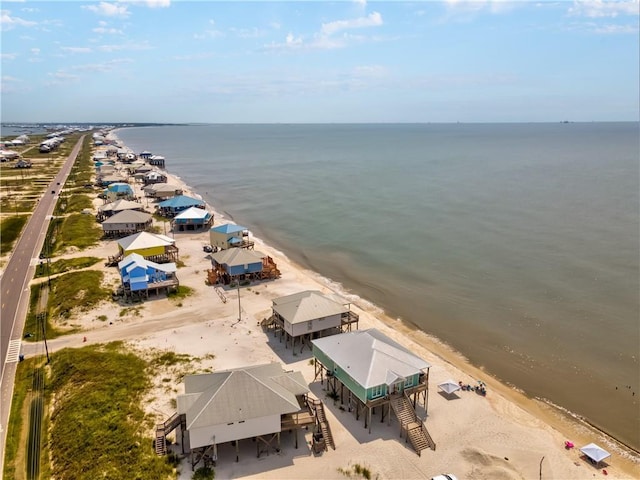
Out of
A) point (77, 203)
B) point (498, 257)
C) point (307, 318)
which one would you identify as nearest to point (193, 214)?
point (77, 203)

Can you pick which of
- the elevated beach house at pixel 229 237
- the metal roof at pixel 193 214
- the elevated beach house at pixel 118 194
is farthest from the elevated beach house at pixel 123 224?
the elevated beach house at pixel 118 194

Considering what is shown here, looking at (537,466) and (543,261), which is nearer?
(537,466)

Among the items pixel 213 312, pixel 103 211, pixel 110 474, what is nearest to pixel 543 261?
pixel 213 312

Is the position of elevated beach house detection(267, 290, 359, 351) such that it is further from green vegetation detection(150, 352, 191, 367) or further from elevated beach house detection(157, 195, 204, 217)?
elevated beach house detection(157, 195, 204, 217)

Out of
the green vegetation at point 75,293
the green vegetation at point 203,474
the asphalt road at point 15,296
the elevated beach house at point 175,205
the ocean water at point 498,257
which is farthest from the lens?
the elevated beach house at point 175,205

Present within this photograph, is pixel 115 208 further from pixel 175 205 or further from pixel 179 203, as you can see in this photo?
pixel 179 203

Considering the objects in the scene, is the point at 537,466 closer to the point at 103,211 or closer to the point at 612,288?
the point at 612,288

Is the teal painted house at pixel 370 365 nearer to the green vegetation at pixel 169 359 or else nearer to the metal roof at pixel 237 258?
the green vegetation at pixel 169 359
